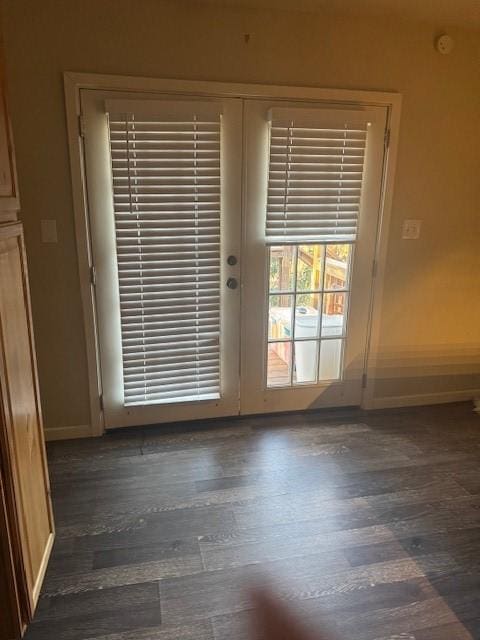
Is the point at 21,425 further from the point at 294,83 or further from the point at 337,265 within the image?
the point at 294,83

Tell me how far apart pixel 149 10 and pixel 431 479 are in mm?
2850

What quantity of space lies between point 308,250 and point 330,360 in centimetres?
79

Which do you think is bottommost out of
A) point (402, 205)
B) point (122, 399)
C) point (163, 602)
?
point (163, 602)

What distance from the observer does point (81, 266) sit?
241 cm

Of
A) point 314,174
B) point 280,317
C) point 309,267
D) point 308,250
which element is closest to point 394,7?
point 314,174

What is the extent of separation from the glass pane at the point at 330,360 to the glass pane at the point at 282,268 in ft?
1.65

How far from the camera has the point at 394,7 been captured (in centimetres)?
227

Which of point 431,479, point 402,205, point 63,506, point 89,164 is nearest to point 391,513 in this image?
point 431,479

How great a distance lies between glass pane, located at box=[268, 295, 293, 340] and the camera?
9.09 feet

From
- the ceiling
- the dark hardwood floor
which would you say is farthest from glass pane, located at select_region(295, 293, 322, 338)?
the ceiling

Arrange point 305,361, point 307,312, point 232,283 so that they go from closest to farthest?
point 232,283 < point 307,312 < point 305,361

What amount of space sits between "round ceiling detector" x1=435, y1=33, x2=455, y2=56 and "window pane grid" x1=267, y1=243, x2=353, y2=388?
123cm

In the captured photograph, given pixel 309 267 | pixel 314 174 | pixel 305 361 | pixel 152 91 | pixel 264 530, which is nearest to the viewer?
pixel 264 530

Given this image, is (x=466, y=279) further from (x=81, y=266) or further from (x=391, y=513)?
(x=81, y=266)
